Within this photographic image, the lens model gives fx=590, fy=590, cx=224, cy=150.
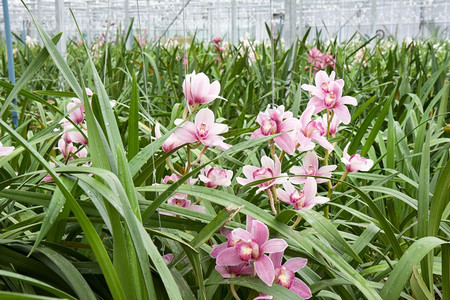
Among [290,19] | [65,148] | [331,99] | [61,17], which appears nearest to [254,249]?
[331,99]

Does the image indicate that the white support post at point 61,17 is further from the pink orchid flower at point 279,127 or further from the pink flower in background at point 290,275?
the pink flower in background at point 290,275

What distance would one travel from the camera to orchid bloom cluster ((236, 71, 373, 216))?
662 mm

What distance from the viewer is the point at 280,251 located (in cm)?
58

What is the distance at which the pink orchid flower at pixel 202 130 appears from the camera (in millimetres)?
666

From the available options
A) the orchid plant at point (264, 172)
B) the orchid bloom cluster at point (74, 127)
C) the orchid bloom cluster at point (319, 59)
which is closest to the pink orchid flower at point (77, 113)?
the orchid bloom cluster at point (74, 127)

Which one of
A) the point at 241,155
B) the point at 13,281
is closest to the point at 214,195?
the point at 13,281

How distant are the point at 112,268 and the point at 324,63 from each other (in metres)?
A: 1.64

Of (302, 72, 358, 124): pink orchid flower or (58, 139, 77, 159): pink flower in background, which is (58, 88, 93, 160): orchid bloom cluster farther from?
(302, 72, 358, 124): pink orchid flower

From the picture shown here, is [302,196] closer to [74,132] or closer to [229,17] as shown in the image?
[74,132]

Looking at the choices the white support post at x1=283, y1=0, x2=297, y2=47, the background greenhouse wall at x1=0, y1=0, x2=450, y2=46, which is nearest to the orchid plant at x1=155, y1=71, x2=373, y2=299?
the background greenhouse wall at x1=0, y1=0, x2=450, y2=46

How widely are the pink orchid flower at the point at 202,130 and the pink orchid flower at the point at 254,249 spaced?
0.13 metres

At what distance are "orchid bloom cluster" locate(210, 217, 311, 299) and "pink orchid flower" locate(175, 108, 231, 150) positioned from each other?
0.38 feet

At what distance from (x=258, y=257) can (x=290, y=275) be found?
0.13 feet

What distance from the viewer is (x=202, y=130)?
2.19 feet
